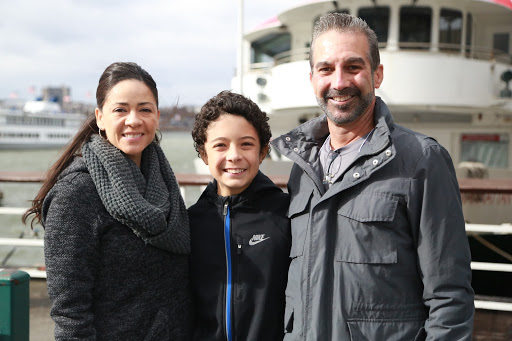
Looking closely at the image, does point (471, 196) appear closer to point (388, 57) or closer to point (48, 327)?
point (48, 327)

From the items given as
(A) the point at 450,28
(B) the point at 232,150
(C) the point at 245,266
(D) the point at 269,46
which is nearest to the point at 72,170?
(B) the point at 232,150

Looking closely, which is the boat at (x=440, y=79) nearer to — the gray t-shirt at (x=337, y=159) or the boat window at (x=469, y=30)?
the boat window at (x=469, y=30)

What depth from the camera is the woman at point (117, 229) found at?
179 cm

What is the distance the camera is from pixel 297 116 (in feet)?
32.5

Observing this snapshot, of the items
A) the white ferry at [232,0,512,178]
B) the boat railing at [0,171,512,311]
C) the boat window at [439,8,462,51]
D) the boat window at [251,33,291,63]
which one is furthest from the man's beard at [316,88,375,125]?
the boat window at [251,33,291,63]

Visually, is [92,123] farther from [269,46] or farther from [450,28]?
[269,46]

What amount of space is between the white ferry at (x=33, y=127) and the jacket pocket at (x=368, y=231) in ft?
218

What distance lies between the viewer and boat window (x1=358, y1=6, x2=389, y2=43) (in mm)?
8758

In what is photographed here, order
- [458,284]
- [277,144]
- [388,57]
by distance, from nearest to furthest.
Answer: [458,284], [277,144], [388,57]

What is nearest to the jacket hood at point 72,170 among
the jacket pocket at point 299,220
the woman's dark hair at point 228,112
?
the woman's dark hair at point 228,112

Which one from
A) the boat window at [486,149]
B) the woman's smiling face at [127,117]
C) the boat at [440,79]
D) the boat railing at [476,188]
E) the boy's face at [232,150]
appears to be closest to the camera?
the woman's smiling face at [127,117]

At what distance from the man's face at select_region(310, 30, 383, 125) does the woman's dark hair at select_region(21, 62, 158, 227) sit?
769mm

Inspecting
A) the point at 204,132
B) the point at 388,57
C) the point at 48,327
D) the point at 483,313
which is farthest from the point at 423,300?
the point at 388,57

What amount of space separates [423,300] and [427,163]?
20.0 inches
